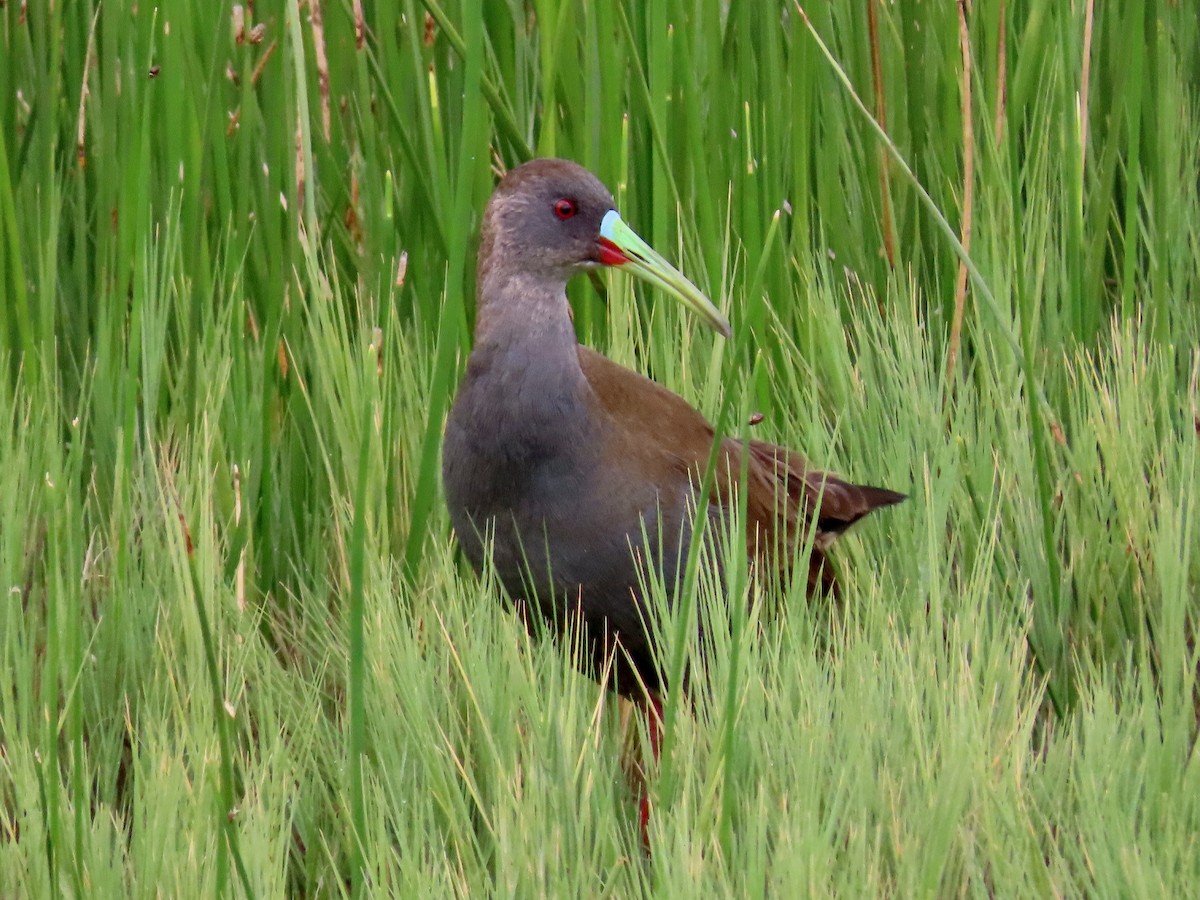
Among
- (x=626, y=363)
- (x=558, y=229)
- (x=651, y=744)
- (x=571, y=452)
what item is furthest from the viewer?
(x=626, y=363)

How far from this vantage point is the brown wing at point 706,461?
2139 millimetres

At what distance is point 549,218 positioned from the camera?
2.16 metres

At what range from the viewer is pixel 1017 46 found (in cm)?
265

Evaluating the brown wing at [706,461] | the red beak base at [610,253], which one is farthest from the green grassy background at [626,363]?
the red beak base at [610,253]

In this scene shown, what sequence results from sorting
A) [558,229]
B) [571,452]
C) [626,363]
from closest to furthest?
[571,452]
[558,229]
[626,363]

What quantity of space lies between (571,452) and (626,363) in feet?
1.34

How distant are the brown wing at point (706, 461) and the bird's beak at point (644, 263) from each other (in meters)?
0.15

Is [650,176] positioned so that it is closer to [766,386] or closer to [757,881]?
[766,386]

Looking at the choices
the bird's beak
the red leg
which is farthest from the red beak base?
the red leg

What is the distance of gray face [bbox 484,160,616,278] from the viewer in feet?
7.09

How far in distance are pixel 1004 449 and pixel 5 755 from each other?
129 cm

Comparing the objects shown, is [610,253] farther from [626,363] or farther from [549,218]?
[626,363]

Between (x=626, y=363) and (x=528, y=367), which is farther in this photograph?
(x=626, y=363)

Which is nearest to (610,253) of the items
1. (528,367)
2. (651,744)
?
(528,367)
